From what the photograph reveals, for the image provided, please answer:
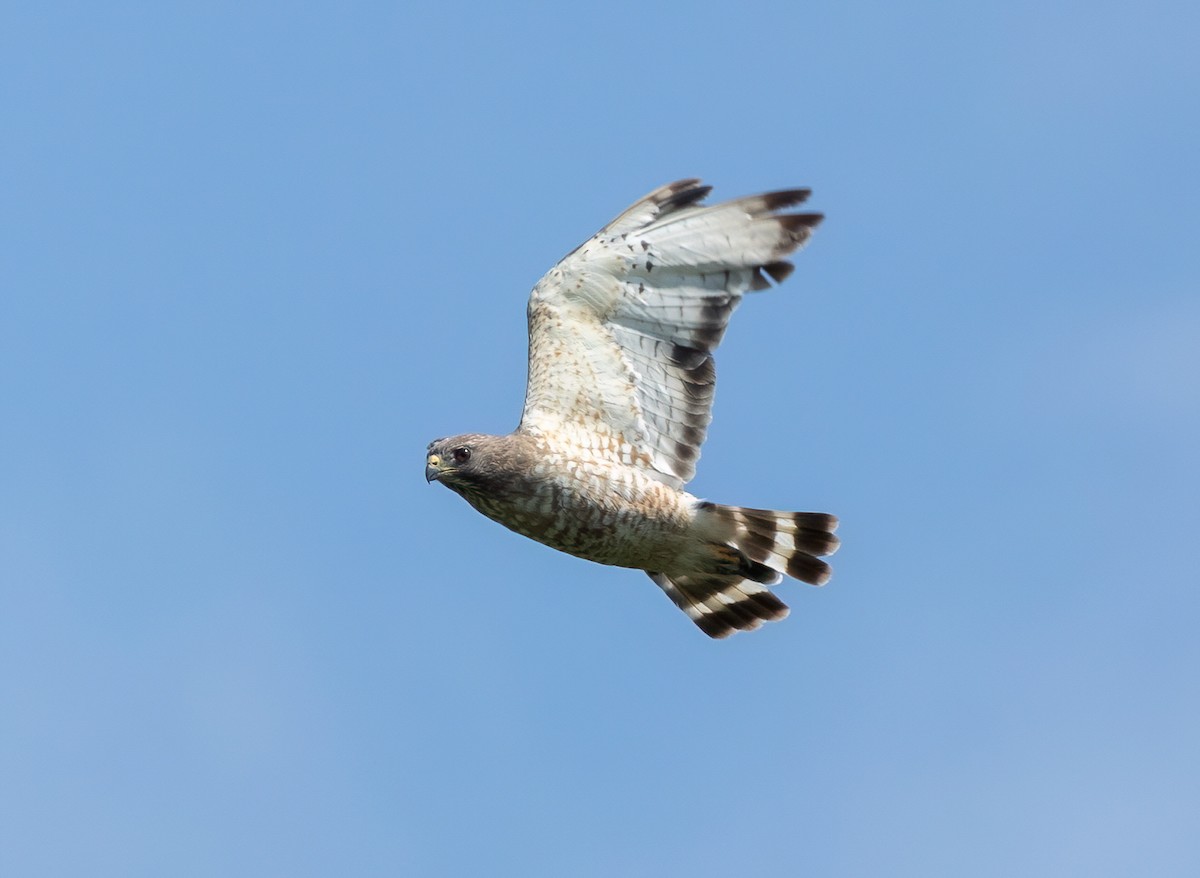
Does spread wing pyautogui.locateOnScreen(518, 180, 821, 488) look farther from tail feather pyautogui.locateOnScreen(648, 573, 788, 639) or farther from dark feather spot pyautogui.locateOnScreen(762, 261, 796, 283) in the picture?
tail feather pyautogui.locateOnScreen(648, 573, 788, 639)

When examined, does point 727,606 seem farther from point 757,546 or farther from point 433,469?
point 433,469

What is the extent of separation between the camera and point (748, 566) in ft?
41.3

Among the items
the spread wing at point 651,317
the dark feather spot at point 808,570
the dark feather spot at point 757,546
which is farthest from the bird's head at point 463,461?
the dark feather spot at point 808,570

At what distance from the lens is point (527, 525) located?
11.9 meters

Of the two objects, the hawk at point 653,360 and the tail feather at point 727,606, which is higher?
the hawk at point 653,360

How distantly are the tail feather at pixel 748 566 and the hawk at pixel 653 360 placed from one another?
16mm

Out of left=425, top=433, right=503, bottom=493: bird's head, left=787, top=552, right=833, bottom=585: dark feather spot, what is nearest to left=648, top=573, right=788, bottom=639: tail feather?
left=787, top=552, right=833, bottom=585: dark feather spot

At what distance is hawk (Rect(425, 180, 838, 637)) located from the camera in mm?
12156

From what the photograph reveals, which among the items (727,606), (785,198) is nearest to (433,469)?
(727,606)

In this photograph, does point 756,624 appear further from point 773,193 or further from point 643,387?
point 773,193

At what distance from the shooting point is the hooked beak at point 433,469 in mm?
11805

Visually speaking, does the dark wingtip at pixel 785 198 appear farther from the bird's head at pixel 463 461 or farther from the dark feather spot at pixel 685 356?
the bird's head at pixel 463 461

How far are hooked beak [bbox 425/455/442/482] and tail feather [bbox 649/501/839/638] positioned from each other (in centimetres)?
170

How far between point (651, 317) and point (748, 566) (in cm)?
175
